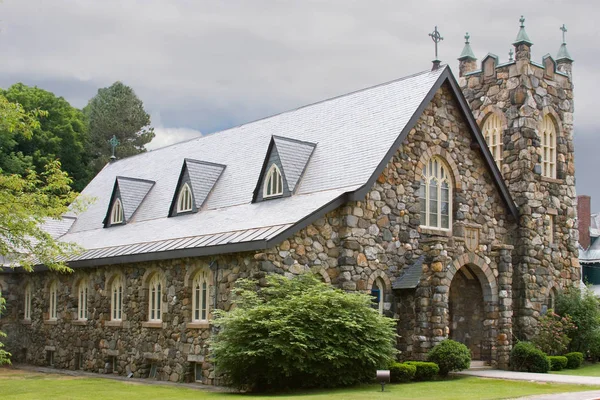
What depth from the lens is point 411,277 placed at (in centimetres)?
2375

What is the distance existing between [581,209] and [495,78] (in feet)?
82.8

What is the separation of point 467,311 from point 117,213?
44.4ft

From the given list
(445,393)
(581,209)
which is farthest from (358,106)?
(581,209)

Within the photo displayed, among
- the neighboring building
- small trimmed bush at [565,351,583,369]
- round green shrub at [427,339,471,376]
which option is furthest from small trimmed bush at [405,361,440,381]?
the neighboring building

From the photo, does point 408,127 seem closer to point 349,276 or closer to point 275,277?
point 349,276

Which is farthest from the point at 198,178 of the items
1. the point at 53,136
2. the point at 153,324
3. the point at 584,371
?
the point at 53,136

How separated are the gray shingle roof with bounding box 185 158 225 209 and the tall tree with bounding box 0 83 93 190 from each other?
22442 mm

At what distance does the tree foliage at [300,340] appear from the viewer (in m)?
19.4

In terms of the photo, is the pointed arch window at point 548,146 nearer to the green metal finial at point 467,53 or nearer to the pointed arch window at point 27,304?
the green metal finial at point 467,53

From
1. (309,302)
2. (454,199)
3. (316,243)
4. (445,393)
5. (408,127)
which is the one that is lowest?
(445,393)

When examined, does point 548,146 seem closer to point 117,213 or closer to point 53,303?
point 117,213

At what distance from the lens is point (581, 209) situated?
172 feet

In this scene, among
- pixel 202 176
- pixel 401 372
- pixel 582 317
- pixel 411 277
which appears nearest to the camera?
pixel 401 372

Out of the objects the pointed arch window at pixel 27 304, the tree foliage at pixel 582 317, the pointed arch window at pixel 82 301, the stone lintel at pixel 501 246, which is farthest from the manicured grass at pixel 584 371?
the pointed arch window at pixel 27 304
